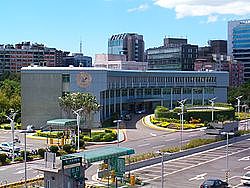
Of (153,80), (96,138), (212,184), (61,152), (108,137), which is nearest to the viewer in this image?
(212,184)

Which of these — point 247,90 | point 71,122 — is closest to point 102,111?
point 71,122

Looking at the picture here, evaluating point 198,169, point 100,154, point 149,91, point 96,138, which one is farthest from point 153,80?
point 100,154

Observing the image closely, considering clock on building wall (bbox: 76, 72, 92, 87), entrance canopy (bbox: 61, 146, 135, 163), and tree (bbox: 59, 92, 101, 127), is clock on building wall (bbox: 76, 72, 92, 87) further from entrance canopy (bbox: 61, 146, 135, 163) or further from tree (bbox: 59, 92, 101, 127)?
entrance canopy (bbox: 61, 146, 135, 163)

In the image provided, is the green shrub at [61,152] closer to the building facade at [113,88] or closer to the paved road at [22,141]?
the paved road at [22,141]

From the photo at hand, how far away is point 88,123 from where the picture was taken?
262ft

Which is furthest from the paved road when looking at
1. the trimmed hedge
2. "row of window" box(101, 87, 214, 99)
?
the trimmed hedge

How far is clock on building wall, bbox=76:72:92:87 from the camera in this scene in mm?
81425

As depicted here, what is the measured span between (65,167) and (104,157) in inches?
202

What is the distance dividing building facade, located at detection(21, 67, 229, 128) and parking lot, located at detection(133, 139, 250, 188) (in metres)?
30.6

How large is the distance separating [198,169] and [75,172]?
1684 centimetres

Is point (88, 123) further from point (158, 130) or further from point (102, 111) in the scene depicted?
point (158, 130)

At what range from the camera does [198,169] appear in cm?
4650

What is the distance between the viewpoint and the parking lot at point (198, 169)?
1610 inches

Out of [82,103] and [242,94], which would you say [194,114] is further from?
[242,94]
